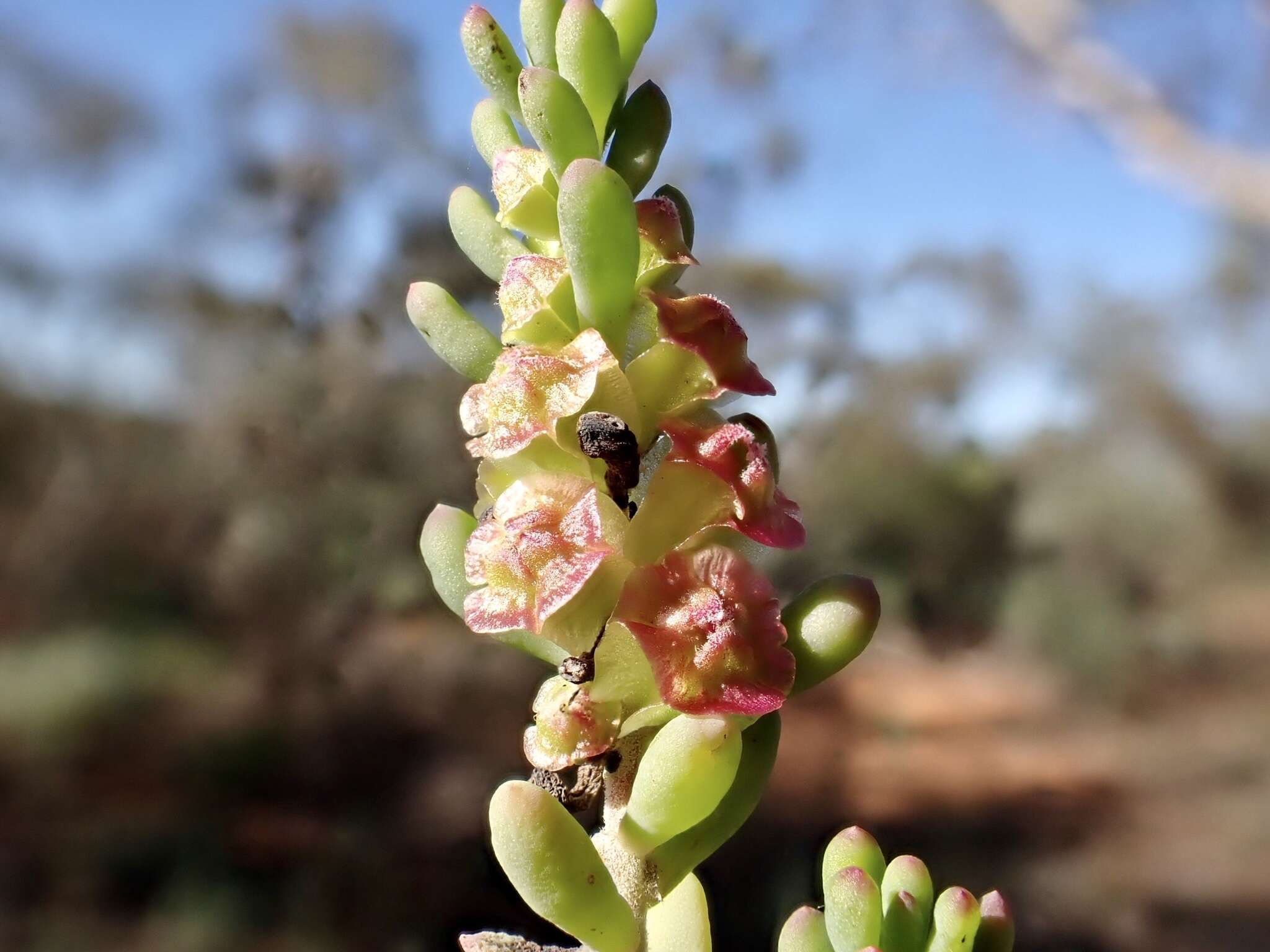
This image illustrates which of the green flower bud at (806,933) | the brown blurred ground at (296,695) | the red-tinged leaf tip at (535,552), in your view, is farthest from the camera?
the brown blurred ground at (296,695)

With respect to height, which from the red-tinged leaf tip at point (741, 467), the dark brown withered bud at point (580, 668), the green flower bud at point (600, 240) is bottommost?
the dark brown withered bud at point (580, 668)

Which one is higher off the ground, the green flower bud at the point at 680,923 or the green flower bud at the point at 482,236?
the green flower bud at the point at 482,236

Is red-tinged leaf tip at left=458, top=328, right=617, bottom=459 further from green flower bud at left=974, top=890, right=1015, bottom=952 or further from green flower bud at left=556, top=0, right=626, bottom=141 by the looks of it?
green flower bud at left=974, top=890, right=1015, bottom=952

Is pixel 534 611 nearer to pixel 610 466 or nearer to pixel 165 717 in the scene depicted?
pixel 610 466

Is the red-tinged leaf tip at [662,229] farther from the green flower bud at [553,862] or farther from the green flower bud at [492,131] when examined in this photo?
the green flower bud at [553,862]

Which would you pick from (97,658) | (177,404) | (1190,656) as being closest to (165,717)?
(97,658)

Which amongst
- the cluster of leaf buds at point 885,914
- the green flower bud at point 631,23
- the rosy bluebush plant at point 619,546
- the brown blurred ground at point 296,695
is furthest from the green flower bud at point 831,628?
the brown blurred ground at point 296,695

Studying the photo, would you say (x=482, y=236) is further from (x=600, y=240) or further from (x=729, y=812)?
(x=729, y=812)

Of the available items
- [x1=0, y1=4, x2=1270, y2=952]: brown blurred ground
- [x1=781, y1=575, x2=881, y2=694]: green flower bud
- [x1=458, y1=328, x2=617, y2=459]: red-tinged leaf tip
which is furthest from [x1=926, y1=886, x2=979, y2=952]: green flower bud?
[x1=0, y1=4, x2=1270, y2=952]: brown blurred ground
